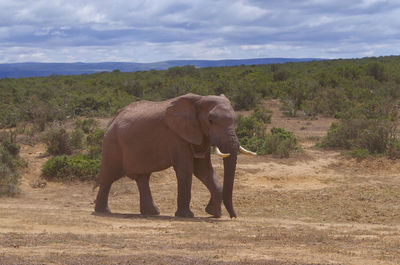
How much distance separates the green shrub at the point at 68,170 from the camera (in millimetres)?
14062

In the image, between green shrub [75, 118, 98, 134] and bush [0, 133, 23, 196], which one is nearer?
bush [0, 133, 23, 196]

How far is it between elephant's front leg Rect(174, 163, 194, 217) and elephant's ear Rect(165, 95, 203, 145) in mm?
463

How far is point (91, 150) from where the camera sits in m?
15.4

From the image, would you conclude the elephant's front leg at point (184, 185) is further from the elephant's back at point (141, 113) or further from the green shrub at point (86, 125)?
the green shrub at point (86, 125)

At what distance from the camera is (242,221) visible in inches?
367

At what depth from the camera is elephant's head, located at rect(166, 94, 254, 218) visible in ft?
29.0

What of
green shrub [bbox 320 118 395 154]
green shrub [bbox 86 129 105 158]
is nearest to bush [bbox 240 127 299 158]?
green shrub [bbox 320 118 395 154]

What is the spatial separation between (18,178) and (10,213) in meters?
4.67

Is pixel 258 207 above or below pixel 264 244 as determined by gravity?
below

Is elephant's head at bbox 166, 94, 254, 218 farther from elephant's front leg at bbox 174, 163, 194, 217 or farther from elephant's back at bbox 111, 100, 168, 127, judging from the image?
elephant's front leg at bbox 174, 163, 194, 217

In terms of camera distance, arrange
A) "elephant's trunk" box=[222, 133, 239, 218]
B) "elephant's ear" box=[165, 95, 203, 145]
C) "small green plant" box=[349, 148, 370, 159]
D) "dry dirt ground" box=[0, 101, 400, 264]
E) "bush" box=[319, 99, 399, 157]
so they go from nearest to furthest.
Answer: "dry dirt ground" box=[0, 101, 400, 264] < "elephant's trunk" box=[222, 133, 239, 218] < "elephant's ear" box=[165, 95, 203, 145] < "small green plant" box=[349, 148, 370, 159] < "bush" box=[319, 99, 399, 157]

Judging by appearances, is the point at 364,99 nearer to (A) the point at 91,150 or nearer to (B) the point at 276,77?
(B) the point at 276,77

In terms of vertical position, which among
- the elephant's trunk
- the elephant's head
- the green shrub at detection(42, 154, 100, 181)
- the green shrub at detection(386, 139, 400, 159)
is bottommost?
the green shrub at detection(42, 154, 100, 181)

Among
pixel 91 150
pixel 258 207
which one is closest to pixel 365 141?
pixel 258 207
